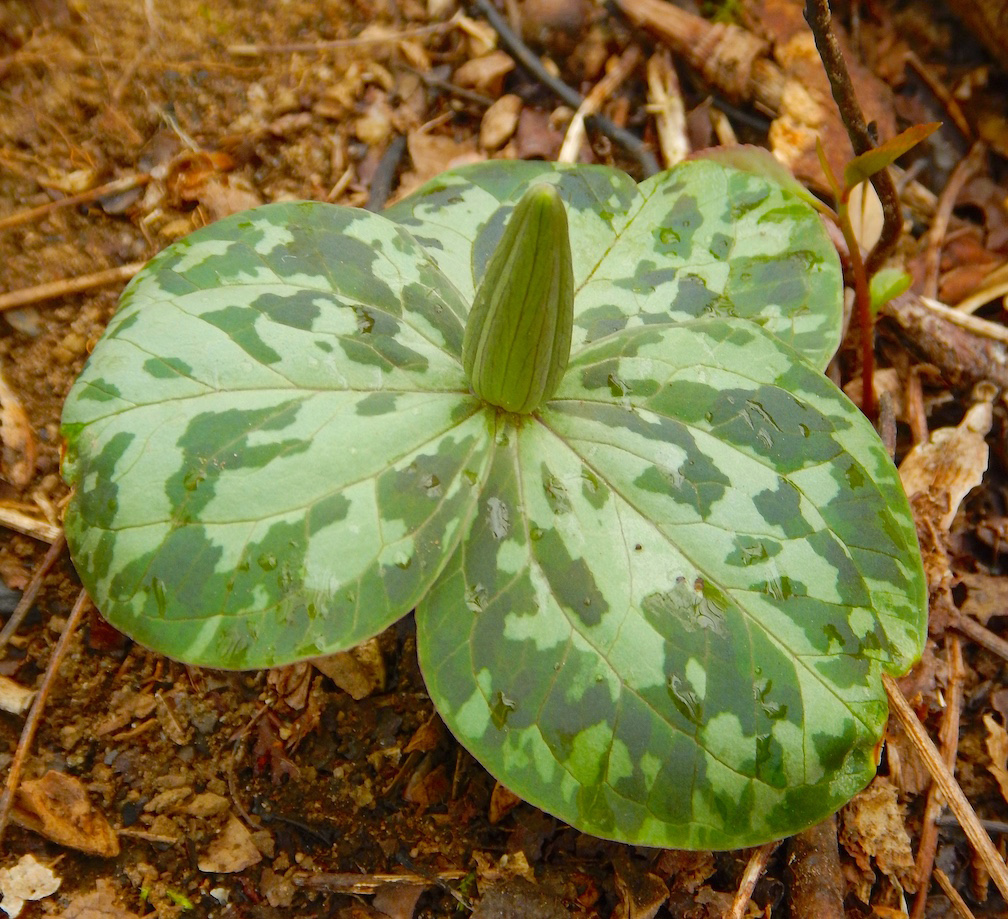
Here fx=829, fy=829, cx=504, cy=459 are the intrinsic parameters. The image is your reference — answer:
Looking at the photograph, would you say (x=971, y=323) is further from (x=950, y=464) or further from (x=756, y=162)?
(x=756, y=162)

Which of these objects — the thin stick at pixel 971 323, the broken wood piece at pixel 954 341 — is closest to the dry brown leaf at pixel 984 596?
the broken wood piece at pixel 954 341

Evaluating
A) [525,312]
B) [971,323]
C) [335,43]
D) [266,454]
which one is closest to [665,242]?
[525,312]

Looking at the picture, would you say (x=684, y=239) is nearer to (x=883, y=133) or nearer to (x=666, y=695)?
(x=666, y=695)

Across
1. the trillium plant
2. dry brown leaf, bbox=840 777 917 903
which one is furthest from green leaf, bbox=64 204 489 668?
dry brown leaf, bbox=840 777 917 903

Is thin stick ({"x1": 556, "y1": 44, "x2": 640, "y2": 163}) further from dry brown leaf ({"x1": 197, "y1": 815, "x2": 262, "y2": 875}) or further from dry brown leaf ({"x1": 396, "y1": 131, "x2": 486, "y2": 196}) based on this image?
dry brown leaf ({"x1": 197, "y1": 815, "x2": 262, "y2": 875})

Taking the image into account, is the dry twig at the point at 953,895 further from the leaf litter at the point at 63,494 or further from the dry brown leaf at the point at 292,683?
the dry brown leaf at the point at 292,683

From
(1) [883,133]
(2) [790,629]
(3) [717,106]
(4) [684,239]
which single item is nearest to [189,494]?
(2) [790,629]
